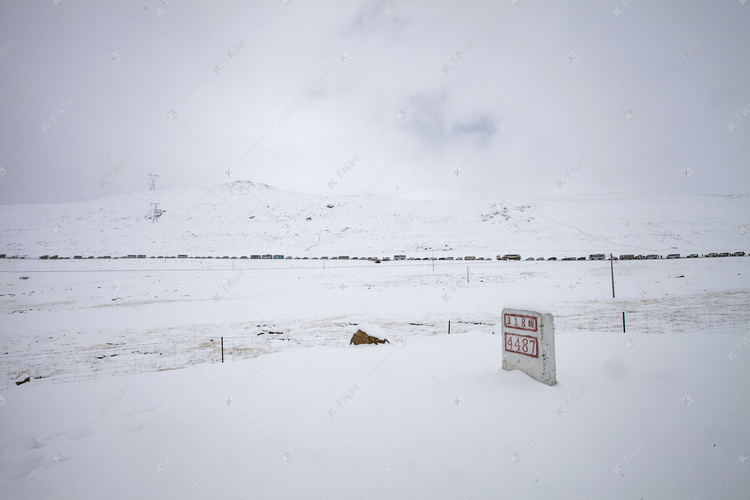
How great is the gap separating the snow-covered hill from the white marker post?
129ft

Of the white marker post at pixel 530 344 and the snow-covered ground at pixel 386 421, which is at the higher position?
the white marker post at pixel 530 344

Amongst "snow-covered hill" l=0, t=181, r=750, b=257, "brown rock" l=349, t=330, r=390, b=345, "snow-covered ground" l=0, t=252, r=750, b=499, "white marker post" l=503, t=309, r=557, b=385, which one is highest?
"snow-covered hill" l=0, t=181, r=750, b=257

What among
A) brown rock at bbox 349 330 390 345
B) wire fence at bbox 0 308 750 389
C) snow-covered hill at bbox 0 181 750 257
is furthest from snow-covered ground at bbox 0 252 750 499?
snow-covered hill at bbox 0 181 750 257

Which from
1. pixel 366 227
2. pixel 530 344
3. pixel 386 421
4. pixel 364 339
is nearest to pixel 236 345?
pixel 364 339

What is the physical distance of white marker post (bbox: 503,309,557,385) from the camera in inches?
182

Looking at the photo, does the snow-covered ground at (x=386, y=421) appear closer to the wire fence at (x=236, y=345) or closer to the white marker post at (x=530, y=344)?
the wire fence at (x=236, y=345)

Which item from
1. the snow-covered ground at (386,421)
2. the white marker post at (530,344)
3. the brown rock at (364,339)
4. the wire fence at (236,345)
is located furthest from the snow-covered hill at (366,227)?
the white marker post at (530,344)

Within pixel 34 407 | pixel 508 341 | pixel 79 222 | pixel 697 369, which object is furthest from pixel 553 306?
pixel 79 222

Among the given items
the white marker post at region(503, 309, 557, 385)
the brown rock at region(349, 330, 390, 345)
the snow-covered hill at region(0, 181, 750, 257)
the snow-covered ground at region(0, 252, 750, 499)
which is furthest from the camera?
the snow-covered hill at region(0, 181, 750, 257)

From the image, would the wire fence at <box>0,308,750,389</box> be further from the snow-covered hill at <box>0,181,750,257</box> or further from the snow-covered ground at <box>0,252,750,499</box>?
the snow-covered hill at <box>0,181,750,257</box>

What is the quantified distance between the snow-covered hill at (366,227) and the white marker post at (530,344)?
1546 inches

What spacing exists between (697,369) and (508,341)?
9.83 ft

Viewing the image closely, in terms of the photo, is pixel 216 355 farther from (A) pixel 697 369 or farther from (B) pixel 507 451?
(A) pixel 697 369

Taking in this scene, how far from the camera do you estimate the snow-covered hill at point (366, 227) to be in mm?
49094
